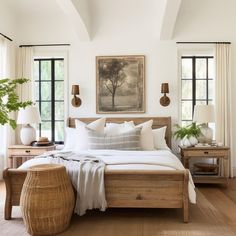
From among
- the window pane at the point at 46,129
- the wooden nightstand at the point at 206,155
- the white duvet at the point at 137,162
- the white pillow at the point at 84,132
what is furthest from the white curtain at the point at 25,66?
the wooden nightstand at the point at 206,155

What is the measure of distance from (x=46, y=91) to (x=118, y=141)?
241 cm

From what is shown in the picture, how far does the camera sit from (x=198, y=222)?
3471 mm

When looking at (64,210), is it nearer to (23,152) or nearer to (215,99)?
(23,152)

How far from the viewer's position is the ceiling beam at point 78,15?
4.68m

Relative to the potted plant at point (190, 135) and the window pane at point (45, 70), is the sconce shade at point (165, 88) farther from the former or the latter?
the window pane at point (45, 70)

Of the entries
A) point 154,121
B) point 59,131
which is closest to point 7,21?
point 59,131

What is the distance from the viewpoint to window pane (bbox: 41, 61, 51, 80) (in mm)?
6215

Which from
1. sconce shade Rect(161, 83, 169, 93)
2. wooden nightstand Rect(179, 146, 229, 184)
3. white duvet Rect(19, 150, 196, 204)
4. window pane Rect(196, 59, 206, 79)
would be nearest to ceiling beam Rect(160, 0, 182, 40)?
window pane Rect(196, 59, 206, 79)

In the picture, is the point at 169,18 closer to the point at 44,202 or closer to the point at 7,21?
the point at 7,21

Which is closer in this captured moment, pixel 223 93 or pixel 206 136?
pixel 206 136

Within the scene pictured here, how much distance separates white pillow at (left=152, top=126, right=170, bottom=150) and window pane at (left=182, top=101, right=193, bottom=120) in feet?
2.87

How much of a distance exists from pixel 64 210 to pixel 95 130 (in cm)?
205

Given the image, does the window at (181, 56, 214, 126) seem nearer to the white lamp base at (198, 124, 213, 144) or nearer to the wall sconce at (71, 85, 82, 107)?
the white lamp base at (198, 124, 213, 144)

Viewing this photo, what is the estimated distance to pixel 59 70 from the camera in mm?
6203
